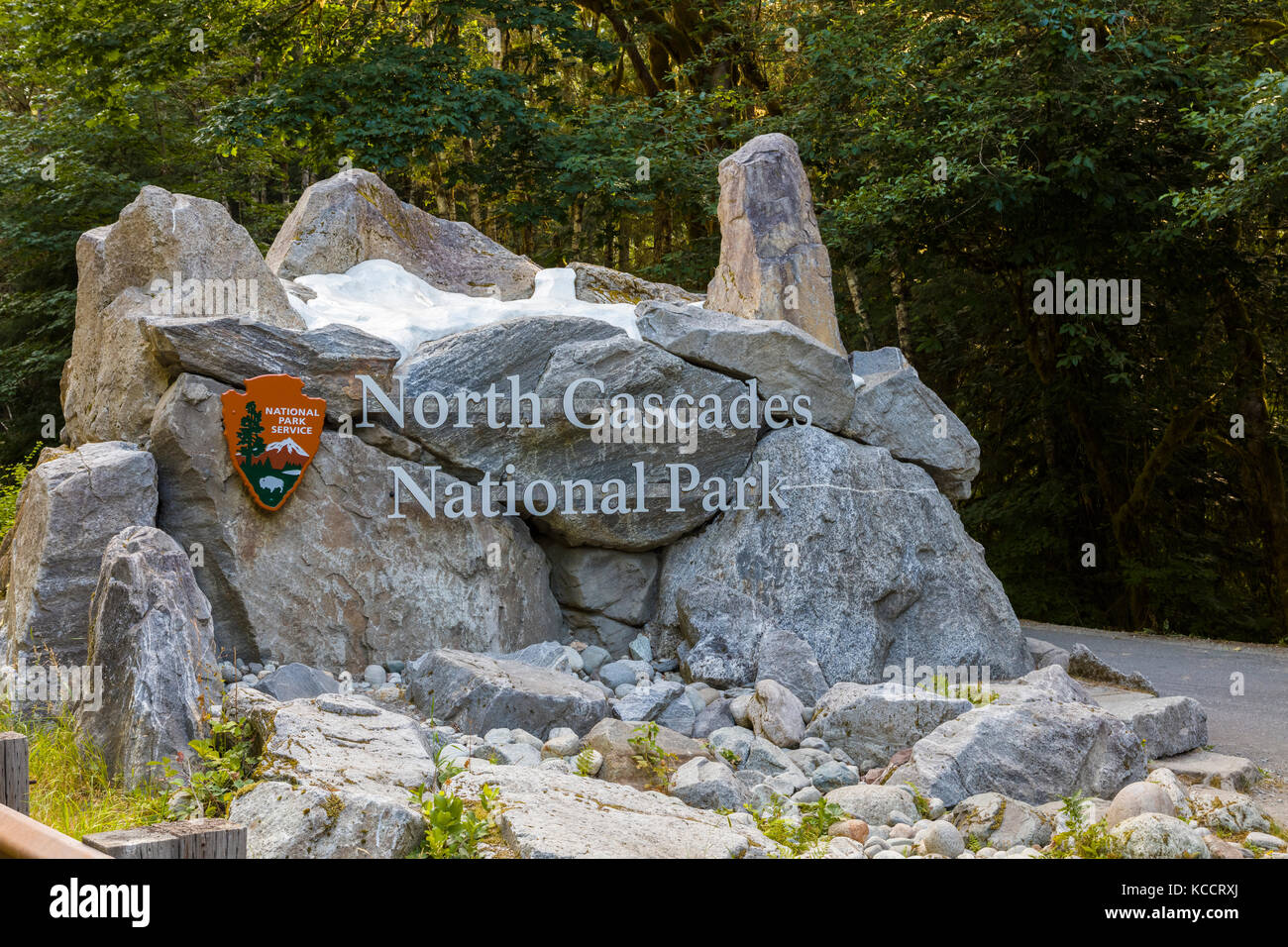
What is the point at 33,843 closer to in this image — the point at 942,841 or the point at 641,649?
the point at 942,841

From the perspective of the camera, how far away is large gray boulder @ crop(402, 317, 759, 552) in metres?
7.38

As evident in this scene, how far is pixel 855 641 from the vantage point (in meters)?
7.48

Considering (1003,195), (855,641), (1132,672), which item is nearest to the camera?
(855,641)

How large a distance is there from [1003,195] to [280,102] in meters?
8.20

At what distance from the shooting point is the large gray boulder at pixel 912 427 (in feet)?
27.6

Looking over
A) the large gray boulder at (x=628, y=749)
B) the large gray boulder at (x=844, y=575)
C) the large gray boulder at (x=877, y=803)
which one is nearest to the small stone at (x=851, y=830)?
the large gray boulder at (x=877, y=803)

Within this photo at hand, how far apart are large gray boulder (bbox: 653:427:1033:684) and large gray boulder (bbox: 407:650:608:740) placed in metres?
1.30

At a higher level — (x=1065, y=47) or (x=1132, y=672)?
(x=1065, y=47)

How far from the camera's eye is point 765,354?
8008 mm

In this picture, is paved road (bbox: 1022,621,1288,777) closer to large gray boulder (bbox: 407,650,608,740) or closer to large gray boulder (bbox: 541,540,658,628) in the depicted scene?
large gray boulder (bbox: 541,540,658,628)

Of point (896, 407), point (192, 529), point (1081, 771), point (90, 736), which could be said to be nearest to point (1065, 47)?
point (896, 407)

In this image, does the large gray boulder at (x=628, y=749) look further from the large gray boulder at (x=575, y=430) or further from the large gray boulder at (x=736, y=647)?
the large gray boulder at (x=575, y=430)

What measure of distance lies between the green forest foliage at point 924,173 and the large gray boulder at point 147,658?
8.27m

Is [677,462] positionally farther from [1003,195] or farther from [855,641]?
[1003,195]
